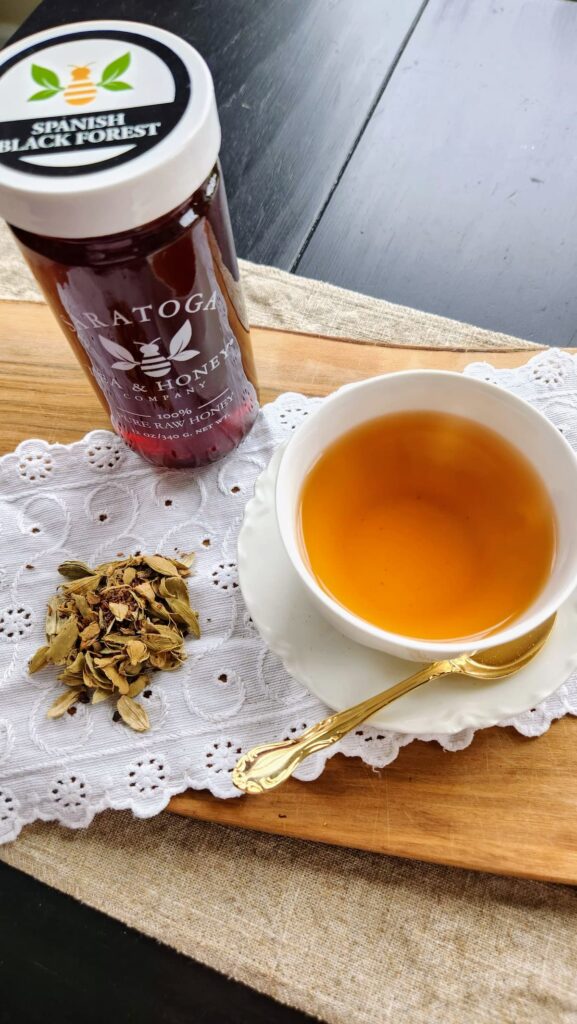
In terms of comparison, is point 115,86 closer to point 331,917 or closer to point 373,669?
point 373,669

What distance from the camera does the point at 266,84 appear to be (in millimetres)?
1142

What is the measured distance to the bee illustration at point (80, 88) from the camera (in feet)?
1.78

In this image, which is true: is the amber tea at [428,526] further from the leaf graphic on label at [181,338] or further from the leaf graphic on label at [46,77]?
the leaf graphic on label at [46,77]

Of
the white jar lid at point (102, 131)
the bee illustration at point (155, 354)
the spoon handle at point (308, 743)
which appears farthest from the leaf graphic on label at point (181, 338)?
the spoon handle at point (308, 743)

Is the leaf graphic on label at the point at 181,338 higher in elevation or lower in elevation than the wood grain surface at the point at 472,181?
higher

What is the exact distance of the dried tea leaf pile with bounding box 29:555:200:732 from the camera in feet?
2.32

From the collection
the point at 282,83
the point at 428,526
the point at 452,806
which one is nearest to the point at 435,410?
the point at 428,526

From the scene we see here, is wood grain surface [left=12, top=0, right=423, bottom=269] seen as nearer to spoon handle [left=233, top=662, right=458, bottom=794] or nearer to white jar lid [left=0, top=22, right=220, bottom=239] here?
white jar lid [left=0, top=22, right=220, bottom=239]

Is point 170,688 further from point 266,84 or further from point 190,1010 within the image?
point 266,84

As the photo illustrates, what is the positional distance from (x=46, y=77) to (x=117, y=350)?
203mm

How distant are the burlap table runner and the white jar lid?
0.52 metres

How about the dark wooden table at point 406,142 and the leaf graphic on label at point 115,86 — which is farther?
the dark wooden table at point 406,142

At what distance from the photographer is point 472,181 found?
1.07 m

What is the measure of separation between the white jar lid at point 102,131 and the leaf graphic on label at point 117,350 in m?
0.12
